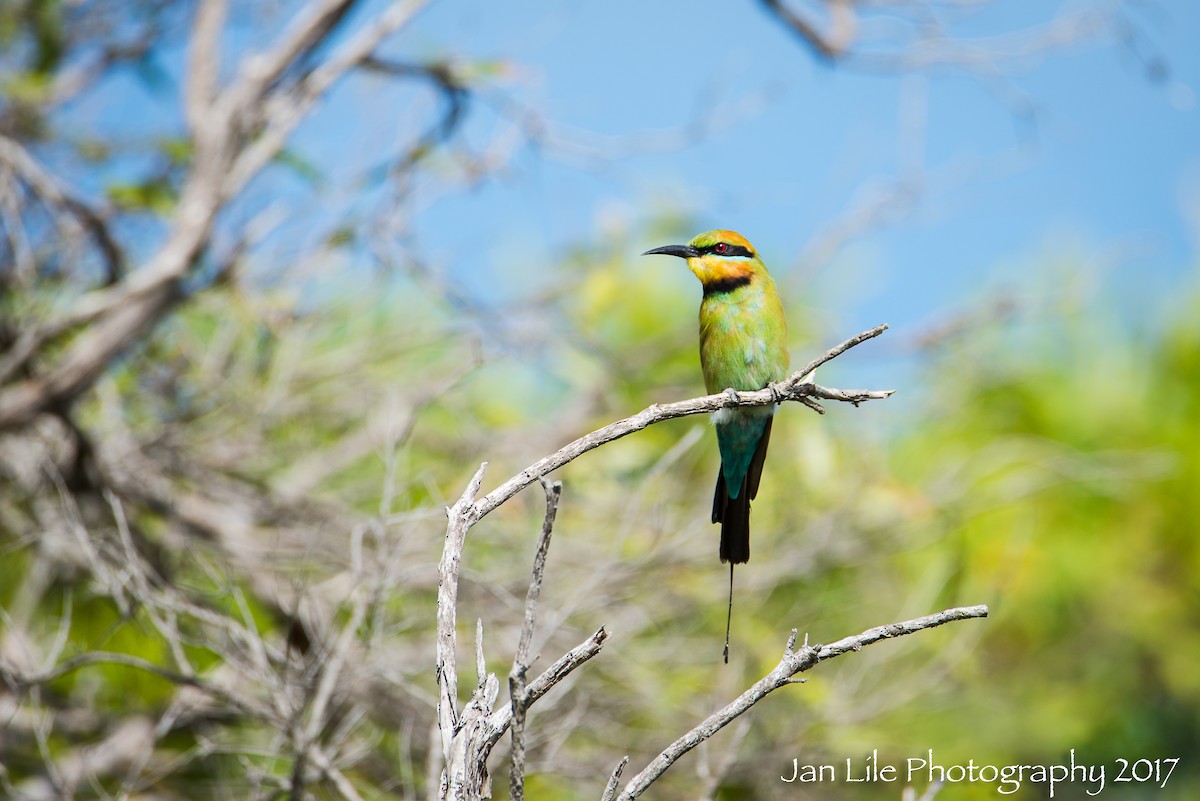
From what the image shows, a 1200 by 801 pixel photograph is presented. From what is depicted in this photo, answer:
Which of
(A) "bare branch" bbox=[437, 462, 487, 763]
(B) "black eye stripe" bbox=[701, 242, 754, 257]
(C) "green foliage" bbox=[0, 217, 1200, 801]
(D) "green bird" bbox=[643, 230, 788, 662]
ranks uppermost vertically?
(A) "bare branch" bbox=[437, 462, 487, 763]

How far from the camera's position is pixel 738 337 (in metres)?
2.85

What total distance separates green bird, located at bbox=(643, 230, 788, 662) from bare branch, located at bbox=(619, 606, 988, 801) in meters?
1.14

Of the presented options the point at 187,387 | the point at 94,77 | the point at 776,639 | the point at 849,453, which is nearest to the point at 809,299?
the point at 849,453

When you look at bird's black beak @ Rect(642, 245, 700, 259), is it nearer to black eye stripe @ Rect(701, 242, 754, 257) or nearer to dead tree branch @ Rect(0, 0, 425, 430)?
black eye stripe @ Rect(701, 242, 754, 257)

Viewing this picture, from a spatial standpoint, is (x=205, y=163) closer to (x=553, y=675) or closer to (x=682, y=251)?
(x=682, y=251)

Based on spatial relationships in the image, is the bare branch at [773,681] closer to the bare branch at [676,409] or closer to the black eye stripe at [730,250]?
the bare branch at [676,409]

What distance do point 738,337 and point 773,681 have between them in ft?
4.94

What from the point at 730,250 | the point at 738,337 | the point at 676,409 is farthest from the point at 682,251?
the point at 676,409

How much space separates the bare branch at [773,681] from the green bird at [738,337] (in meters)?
1.14

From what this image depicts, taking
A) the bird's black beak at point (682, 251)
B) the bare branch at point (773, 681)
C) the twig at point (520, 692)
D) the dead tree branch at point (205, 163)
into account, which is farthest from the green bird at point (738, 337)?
the dead tree branch at point (205, 163)

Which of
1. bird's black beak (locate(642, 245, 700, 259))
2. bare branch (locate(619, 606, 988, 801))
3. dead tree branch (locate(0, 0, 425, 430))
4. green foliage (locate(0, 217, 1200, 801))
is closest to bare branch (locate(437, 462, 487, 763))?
bare branch (locate(619, 606, 988, 801))

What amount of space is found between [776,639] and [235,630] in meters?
2.24

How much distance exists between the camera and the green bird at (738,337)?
2.68 meters

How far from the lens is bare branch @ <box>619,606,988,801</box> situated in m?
1.40
